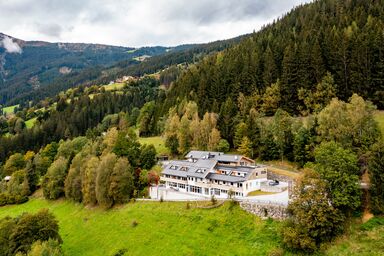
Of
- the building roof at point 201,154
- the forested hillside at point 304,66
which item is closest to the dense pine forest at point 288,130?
the forested hillside at point 304,66

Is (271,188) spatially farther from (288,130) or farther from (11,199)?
(11,199)

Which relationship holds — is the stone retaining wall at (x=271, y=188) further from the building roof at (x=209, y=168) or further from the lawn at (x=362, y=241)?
the lawn at (x=362, y=241)

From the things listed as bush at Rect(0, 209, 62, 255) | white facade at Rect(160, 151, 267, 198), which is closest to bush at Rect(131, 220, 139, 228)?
white facade at Rect(160, 151, 267, 198)

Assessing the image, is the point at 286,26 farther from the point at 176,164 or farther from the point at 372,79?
the point at 176,164

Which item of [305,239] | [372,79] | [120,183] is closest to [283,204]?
[305,239]

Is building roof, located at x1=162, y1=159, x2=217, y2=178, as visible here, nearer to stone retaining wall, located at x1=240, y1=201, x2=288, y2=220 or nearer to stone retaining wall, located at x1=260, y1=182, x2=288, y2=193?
stone retaining wall, located at x1=260, y1=182, x2=288, y2=193

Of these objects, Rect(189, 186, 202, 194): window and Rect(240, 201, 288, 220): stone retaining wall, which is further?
Rect(189, 186, 202, 194): window

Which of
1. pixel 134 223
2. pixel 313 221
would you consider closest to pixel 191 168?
pixel 134 223
